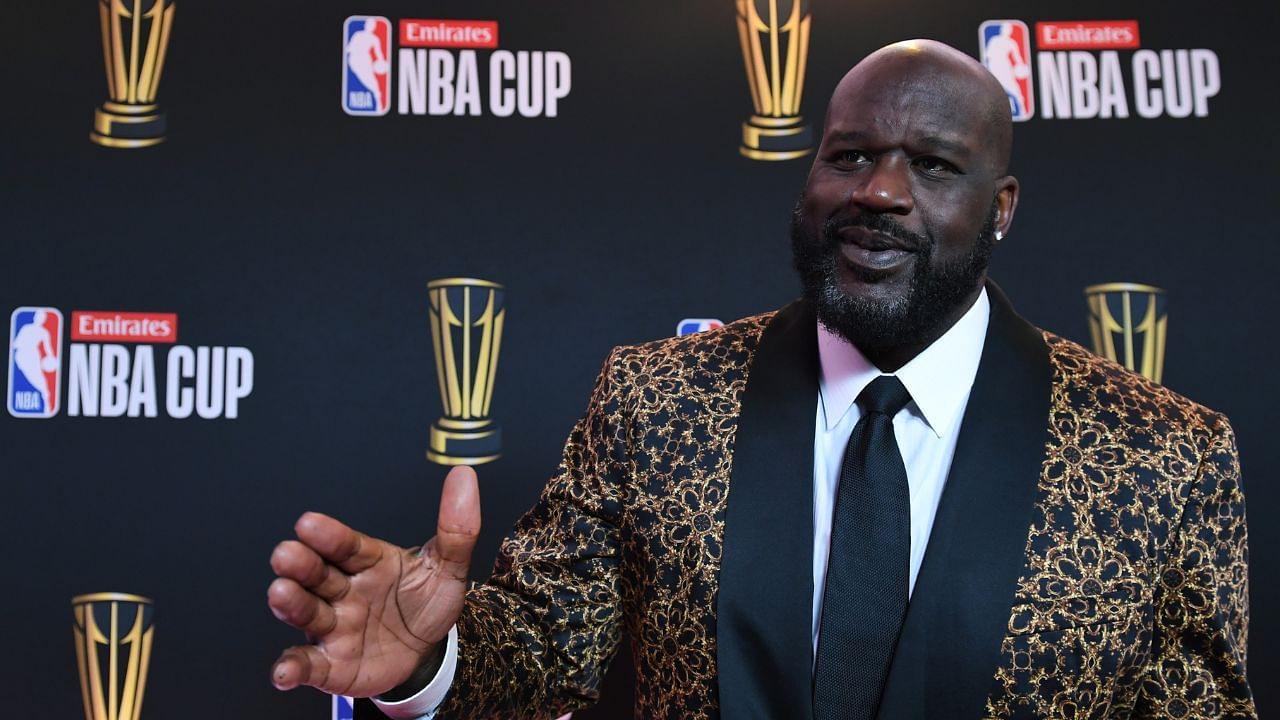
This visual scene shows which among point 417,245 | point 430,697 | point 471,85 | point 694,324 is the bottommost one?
point 430,697

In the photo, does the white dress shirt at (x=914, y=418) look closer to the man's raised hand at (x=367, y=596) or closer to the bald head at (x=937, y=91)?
the bald head at (x=937, y=91)

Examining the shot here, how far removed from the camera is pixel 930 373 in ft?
4.27

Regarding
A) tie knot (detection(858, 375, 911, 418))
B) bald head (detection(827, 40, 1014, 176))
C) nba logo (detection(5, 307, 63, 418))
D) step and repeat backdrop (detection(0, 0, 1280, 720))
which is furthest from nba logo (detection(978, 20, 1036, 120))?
nba logo (detection(5, 307, 63, 418))

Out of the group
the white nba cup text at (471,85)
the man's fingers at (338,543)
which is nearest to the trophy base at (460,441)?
the white nba cup text at (471,85)

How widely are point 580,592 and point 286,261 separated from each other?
1.02 m

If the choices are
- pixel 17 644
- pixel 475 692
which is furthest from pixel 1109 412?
pixel 17 644

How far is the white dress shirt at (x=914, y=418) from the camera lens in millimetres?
1253

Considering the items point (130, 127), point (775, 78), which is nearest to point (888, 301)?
point (775, 78)

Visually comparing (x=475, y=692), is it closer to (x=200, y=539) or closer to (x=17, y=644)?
(x=200, y=539)

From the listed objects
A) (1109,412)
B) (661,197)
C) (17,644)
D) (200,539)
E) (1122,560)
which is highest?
(661,197)

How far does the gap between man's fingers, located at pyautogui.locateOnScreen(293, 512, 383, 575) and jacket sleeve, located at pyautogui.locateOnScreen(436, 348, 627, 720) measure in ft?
0.82

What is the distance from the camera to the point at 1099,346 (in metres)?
2.04

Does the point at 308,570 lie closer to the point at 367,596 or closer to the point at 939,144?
the point at 367,596

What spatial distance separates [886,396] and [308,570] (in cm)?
68
